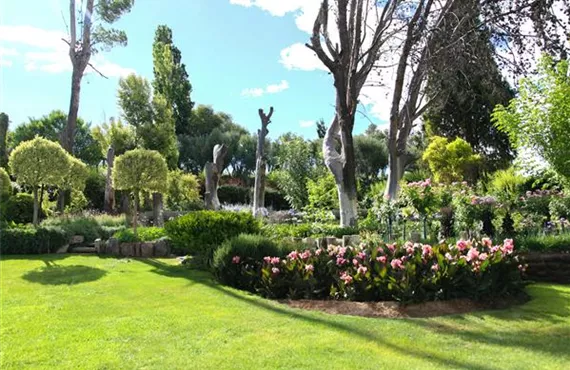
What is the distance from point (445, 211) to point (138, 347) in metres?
6.46

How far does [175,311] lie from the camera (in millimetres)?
5320

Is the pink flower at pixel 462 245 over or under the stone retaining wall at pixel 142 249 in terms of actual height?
over

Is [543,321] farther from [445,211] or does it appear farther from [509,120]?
[509,120]

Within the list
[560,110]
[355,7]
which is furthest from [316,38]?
[560,110]

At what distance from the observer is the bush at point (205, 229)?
839cm

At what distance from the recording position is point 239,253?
703cm

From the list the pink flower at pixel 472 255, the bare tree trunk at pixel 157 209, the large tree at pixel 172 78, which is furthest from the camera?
the large tree at pixel 172 78

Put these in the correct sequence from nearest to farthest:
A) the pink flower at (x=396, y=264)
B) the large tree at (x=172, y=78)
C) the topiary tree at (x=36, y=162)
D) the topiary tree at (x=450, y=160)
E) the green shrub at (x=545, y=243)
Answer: the pink flower at (x=396, y=264) < the green shrub at (x=545, y=243) < the topiary tree at (x=36, y=162) < the topiary tree at (x=450, y=160) < the large tree at (x=172, y=78)

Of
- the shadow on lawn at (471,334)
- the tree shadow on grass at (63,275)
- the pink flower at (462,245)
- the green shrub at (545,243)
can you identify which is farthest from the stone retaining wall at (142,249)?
the green shrub at (545,243)

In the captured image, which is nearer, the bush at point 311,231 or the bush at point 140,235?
the bush at point 311,231

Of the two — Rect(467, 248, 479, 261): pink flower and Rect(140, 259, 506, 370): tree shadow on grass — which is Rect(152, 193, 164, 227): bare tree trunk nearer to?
Rect(140, 259, 506, 370): tree shadow on grass

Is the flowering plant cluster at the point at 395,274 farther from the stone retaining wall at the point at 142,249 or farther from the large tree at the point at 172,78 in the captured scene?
the large tree at the point at 172,78

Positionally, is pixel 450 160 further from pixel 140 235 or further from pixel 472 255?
pixel 472 255

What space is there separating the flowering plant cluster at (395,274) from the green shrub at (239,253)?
33cm
